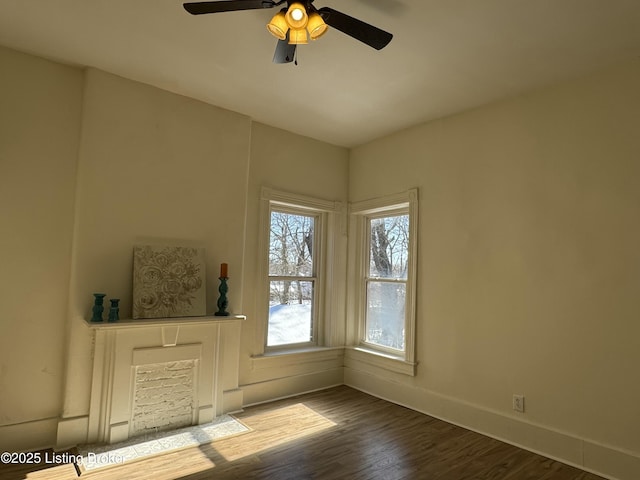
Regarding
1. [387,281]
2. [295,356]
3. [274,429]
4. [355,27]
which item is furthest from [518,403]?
[355,27]

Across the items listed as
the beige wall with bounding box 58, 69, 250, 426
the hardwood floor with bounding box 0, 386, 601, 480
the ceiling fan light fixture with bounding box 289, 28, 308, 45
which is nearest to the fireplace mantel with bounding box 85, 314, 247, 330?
the beige wall with bounding box 58, 69, 250, 426

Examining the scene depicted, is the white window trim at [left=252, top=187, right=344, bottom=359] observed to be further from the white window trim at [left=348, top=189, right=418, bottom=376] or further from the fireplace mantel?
the fireplace mantel

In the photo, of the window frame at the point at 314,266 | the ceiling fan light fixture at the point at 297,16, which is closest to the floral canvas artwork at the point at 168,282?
the window frame at the point at 314,266

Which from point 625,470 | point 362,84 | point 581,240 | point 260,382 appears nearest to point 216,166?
point 362,84

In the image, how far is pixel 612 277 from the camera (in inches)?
101

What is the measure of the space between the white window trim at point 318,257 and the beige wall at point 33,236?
5.34 ft

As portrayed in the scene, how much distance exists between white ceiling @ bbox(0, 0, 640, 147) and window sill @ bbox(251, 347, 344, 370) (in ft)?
7.84

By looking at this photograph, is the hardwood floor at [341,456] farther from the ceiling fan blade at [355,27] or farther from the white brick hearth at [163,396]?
the ceiling fan blade at [355,27]

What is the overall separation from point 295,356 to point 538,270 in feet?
7.83

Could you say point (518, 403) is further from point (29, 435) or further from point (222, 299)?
point (29, 435)

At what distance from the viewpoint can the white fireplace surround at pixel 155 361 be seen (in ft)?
9.13

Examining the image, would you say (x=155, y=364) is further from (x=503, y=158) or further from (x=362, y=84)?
(x=503, y=158)

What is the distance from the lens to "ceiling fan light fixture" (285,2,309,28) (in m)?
1.86

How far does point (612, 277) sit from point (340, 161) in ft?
9.45
